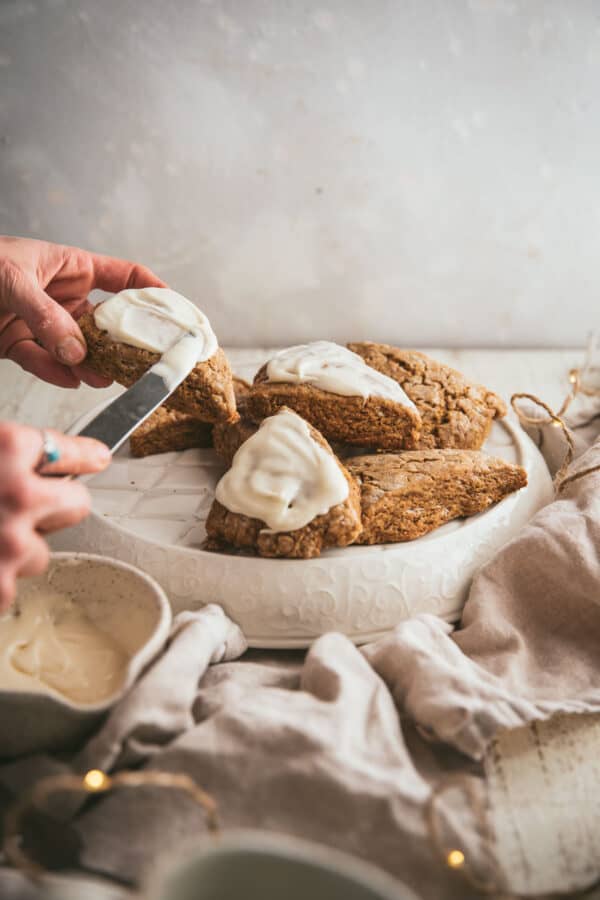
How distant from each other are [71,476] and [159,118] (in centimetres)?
150

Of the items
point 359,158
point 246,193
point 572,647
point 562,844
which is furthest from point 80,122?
point 562,844

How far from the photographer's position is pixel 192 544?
4.91ft

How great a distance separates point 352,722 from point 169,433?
83cm

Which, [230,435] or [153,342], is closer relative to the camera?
[153,342]

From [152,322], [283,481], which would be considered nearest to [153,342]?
[152,322]

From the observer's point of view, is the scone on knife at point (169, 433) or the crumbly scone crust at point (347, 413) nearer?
the crumbly scone crust at point (347, 413)

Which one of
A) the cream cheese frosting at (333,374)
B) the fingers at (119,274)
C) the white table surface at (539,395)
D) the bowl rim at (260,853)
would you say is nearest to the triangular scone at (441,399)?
the cream cheese frosting at (333,374)

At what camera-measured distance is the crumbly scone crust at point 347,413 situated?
5.30ft

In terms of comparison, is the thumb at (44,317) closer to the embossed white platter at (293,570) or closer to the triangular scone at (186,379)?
the triangular scone at (186,379)

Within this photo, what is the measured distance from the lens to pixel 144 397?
1403mm

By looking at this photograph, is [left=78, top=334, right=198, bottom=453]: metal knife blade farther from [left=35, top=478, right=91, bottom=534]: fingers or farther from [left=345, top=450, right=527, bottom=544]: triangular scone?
[left=345, top=450, right=527, bottom=544]: triangular scone

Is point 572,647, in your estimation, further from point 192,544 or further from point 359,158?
point 359,158

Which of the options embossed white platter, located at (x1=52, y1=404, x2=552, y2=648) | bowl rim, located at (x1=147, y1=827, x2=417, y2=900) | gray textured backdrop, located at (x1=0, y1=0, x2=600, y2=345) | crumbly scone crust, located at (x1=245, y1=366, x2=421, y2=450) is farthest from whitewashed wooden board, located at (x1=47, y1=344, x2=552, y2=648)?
gray textured backdrop, located at (x1=0, y1=0, x2=600, y2=345)

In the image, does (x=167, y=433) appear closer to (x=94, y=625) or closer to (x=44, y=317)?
(x=44, y=317)
